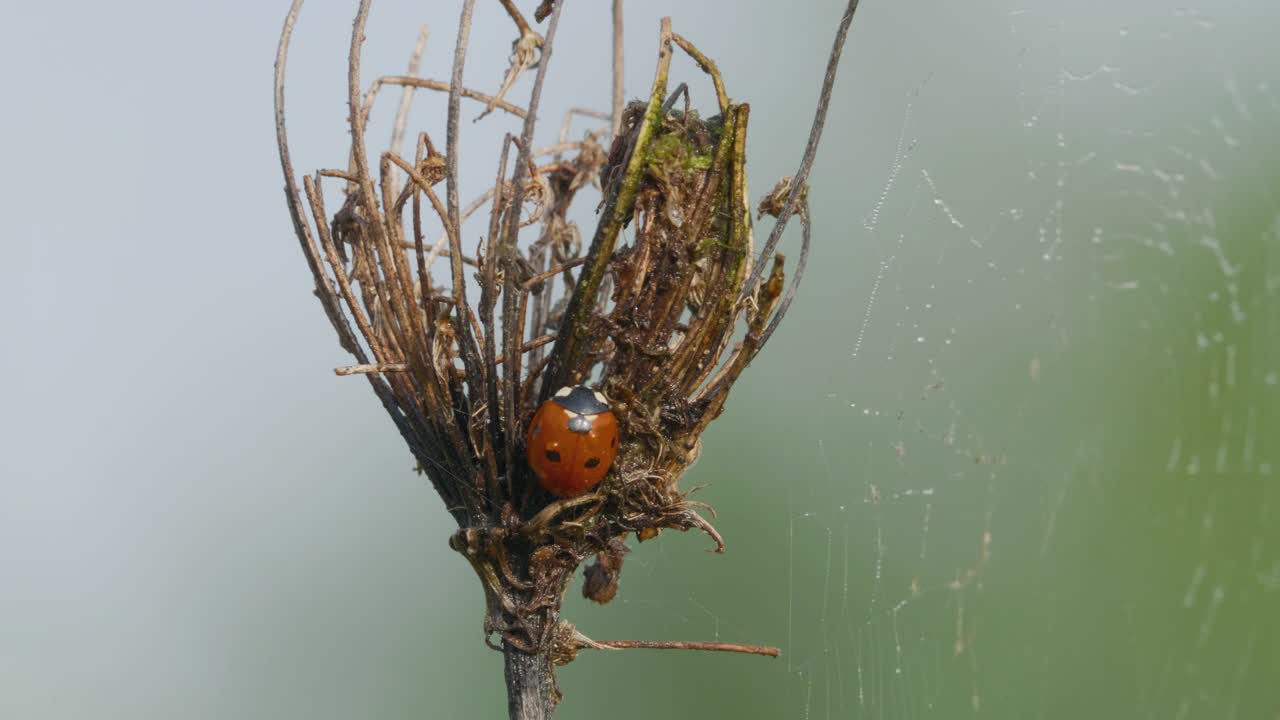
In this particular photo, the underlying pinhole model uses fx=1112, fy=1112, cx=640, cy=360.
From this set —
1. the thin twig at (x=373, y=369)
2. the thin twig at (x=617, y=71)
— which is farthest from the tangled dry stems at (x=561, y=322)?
the thin twig at (x=617, y=71)

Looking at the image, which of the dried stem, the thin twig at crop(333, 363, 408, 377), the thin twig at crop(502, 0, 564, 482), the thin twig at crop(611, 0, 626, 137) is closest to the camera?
the thin twig at crop(502, 0, 564, 482)

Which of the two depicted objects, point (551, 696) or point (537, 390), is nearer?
point (551, 696)

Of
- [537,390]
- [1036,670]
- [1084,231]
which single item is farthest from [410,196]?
[1036,670]

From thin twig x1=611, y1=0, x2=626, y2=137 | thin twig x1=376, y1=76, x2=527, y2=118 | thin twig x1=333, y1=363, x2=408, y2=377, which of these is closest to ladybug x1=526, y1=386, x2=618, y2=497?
thin twig x1=333, y1=363, x2=408, y2=377

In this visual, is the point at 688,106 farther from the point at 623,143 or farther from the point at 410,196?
the point at 410,196

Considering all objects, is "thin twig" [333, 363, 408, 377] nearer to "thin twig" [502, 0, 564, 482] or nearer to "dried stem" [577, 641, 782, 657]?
"thin twig" [502, 0, 564, 482]

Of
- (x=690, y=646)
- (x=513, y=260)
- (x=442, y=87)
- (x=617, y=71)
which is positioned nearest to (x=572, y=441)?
(x=513, y=260)

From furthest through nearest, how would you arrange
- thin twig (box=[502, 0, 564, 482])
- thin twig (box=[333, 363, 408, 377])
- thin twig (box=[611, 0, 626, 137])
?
thin twig (box=[611, 0, 626, 137]) → thin twig (box=[333, 363, 408, 377]) → thin twig (box=[502, 0, 564, 482])

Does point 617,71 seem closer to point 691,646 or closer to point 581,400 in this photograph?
point 581,400
